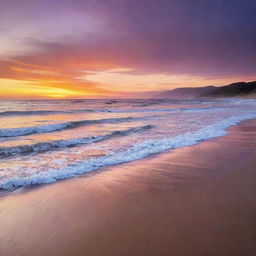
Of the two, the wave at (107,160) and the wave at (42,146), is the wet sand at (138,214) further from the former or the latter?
the wave at (42,146)

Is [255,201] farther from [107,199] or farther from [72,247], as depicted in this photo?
[72,247]

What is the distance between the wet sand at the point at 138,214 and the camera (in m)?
2.30

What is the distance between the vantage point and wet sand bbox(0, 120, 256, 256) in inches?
90.5

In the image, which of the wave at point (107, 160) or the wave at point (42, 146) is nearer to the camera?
the wave at point (107, 160)

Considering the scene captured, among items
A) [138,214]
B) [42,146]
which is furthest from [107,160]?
[42,146]

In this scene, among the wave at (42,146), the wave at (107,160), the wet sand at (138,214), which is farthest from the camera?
the wave at (42,146)

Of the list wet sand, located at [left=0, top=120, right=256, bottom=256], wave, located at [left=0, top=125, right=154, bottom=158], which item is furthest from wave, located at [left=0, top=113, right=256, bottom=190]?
wave, located at [left=0, top=125, right=154, bottom=158]

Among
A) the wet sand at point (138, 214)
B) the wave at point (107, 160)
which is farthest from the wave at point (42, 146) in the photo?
the wet sand at point (138, 214)

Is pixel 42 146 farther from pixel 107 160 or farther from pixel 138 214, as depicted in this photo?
pixel 138 214

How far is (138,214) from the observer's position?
2.95 metres

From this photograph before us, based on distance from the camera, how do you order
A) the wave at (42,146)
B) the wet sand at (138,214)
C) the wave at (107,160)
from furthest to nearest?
the wave at (42,146) < the wave at (107,160) < the wet sand at (138,214)

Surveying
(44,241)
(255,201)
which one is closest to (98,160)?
(44,241)

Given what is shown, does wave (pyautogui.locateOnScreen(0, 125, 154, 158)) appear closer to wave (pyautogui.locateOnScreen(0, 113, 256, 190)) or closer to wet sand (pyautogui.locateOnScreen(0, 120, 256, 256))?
wave (pyautogui.locateOnScreen(0, 113, 256, 190))

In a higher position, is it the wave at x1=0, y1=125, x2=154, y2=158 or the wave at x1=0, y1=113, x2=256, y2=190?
the wave at x1=0, y1=113, x2=256, y2=190
